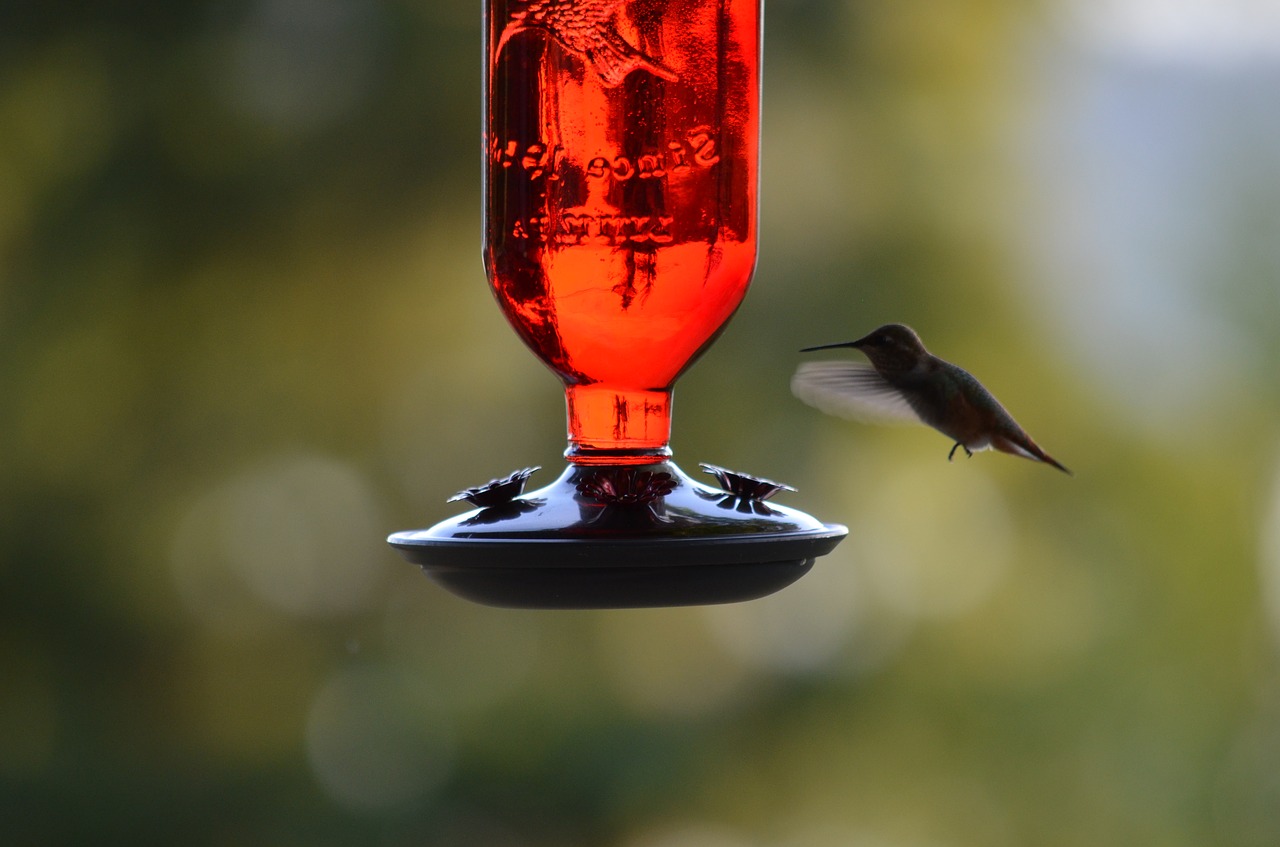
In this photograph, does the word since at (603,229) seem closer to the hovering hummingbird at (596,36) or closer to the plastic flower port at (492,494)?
the hovering hummingbird at (596,36)

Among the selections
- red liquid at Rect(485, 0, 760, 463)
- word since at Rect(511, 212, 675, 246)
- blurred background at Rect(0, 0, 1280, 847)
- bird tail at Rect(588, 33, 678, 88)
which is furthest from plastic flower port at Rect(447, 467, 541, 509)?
blurred background at Rect(0, 0, 1280, 847)

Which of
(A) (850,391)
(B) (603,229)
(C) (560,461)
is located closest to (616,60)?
(B) (603,229)

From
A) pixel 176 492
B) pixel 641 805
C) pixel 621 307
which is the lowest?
pixel 641 805

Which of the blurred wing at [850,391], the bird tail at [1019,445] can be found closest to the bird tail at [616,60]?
the blurred wing at [850,391]

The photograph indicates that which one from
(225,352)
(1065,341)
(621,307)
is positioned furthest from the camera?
(1065,341)

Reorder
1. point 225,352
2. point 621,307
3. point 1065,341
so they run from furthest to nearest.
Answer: point 1065,341, point 225,352, point 621,307

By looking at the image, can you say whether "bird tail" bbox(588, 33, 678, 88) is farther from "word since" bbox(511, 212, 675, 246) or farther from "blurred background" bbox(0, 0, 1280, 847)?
"blurred background" bbox(0, 0, 1280, 847)

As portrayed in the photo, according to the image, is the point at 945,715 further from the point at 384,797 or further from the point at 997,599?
the point at 384,797

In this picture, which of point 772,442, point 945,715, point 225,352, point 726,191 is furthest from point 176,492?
point 726,191
